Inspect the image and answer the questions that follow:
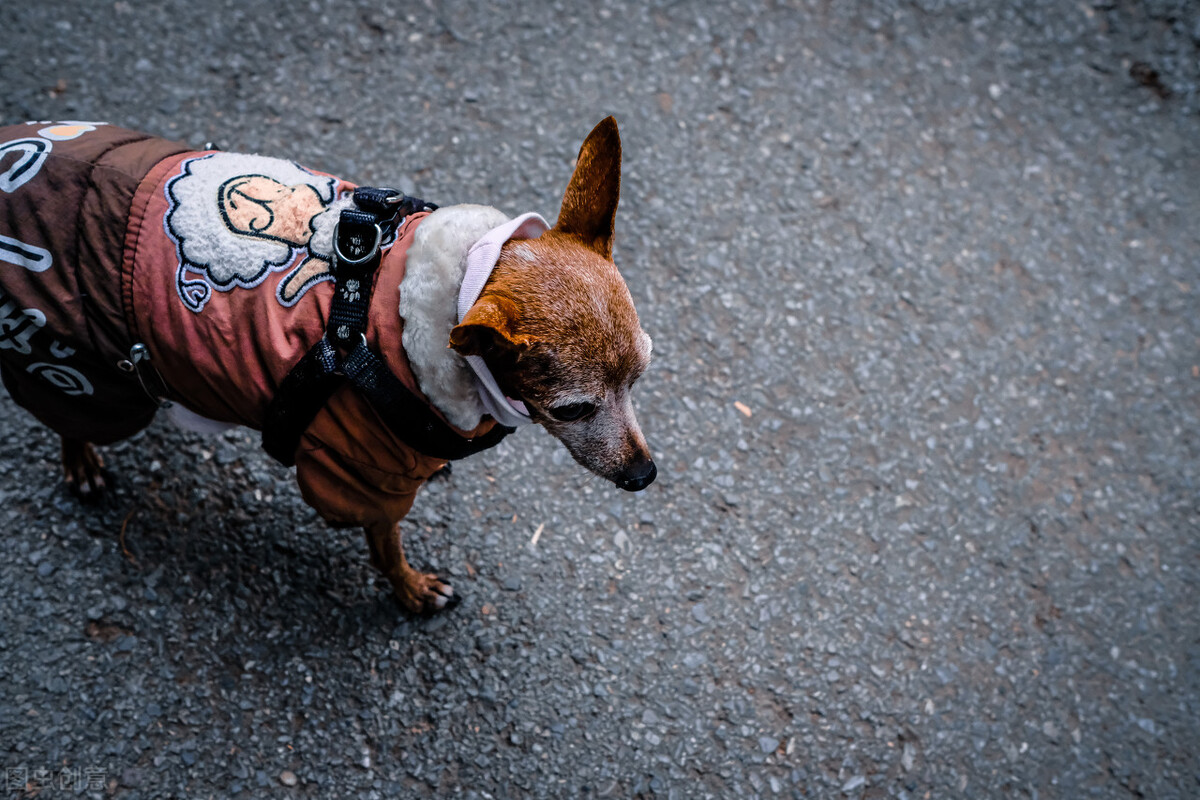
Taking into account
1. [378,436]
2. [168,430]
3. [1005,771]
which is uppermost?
[378,436]

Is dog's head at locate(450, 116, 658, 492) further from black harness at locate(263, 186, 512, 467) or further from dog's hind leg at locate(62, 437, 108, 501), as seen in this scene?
dog's hind leg at locate(62, 437, 108, 501)

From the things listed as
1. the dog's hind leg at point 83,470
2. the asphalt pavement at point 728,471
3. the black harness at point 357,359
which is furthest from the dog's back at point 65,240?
the asphalt pavement at point 728,471

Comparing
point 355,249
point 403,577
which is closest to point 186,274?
point 355,249

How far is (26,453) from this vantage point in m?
2.95

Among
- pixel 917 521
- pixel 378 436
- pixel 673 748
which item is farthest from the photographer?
pixel 917 521

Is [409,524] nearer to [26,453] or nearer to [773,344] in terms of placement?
[26,453]

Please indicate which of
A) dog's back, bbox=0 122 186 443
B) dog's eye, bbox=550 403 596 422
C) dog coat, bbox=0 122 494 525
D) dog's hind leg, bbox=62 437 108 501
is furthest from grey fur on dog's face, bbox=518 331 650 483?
dog's hind leg, bbox=62 437 108 501

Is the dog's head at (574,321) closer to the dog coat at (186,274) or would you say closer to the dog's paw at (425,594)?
the dog coat at (186,274)

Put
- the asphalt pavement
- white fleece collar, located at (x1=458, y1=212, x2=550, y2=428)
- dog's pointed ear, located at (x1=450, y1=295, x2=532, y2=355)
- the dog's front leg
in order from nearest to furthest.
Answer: dog's pointed ear, located at (x1=450, y1=295, x2=532, y2=355) → white fleece collar, located at (x1=458, y1=212, x2=550, y2=428) → the dog's front leg → the asphalt pavement

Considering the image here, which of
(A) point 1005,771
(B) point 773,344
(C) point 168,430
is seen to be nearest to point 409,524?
(C) point 168,430

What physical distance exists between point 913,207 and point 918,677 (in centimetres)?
220

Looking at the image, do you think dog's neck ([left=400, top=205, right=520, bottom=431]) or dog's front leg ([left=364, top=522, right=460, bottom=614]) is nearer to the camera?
dog's neck ([left=400, top=205, right=520, bottom=431])

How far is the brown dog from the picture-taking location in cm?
194

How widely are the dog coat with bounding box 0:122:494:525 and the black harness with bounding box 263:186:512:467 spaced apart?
0.03 meters
